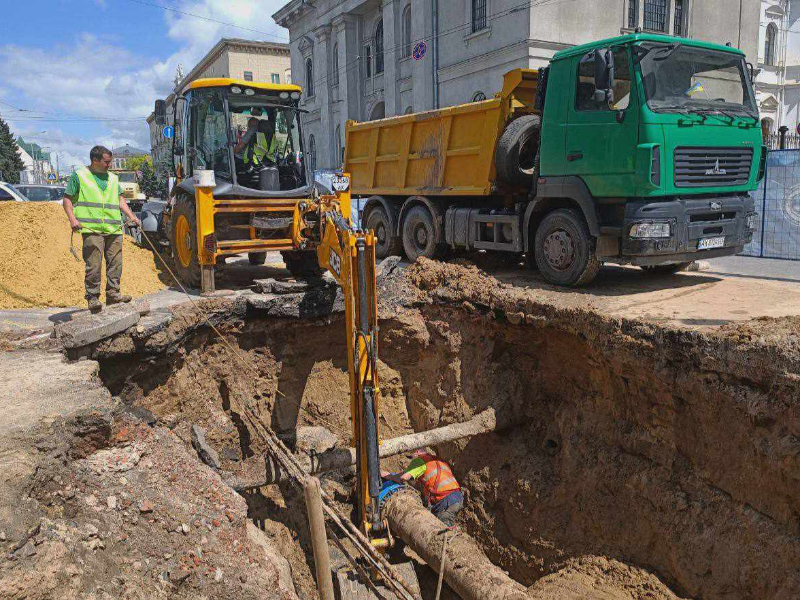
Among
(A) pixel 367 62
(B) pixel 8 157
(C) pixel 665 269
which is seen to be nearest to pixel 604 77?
(C) pixel 665 269

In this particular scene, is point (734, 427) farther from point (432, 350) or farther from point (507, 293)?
point (432, 350)

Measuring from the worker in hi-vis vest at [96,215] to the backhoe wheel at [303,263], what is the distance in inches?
96.9

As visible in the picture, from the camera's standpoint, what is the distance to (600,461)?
5.75 meters

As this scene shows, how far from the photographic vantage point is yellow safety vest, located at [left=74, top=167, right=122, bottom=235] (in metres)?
6.32

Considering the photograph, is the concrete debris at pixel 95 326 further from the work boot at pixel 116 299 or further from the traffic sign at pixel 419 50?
the traffic sign at pixel 419 50

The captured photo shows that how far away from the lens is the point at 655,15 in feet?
62.2

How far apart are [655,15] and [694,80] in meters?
14.7

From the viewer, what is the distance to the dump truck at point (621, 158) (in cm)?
618

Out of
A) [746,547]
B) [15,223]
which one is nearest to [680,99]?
[746,547]

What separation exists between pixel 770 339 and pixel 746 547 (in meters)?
A: 1.52

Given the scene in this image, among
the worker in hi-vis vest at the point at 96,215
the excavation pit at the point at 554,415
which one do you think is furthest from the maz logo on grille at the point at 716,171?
the worker in hi-vis vest at the point at 96,215

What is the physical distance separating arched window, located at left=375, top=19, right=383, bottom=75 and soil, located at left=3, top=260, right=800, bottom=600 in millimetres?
19060

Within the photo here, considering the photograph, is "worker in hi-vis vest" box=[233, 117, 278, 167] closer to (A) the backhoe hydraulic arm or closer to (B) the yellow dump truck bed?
(B) the yellow dump truck bed

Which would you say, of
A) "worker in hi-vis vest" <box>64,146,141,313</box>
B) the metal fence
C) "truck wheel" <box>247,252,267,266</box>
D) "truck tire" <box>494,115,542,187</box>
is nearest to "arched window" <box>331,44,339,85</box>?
"truck wheel" <box>247,252,267,266</box>
